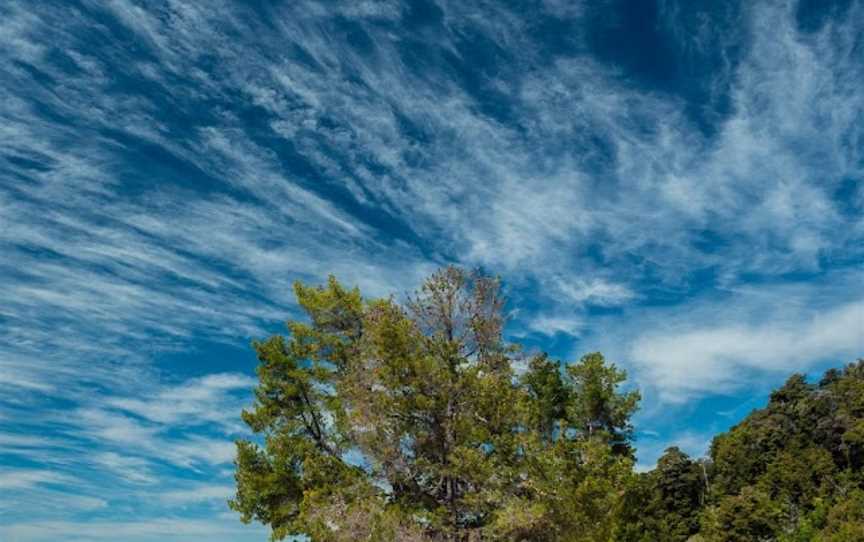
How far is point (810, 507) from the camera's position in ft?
253

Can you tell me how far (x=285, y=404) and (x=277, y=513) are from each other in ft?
13.1

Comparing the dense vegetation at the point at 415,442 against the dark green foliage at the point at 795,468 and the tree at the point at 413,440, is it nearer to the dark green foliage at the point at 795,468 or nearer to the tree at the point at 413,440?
the tree at the point at 413,440

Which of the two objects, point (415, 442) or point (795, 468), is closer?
point (415, 442)

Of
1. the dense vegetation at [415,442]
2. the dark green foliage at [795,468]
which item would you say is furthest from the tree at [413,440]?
the dark green foliage at [795,468]

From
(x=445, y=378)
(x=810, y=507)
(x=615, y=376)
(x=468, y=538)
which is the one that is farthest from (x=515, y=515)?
(x=810, y=507)

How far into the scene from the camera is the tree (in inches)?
787

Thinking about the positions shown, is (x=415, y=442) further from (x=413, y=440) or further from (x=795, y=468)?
(x=795, y=468)

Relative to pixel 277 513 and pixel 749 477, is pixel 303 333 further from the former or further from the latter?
pixel 749 477

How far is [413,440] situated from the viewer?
22.6 metres

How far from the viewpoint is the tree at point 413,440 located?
2000 centimetres

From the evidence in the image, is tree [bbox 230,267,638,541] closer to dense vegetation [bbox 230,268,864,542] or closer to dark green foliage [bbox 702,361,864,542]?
dense vegetation [bbox 230,268,864,542]

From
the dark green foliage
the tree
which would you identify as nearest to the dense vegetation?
the tree

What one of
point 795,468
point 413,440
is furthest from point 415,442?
point 795,468

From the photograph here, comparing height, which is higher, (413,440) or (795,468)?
(795,468)
